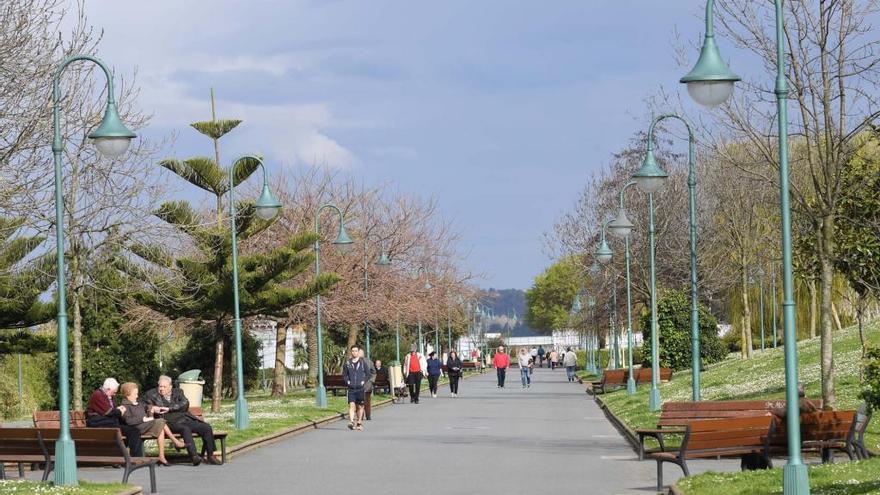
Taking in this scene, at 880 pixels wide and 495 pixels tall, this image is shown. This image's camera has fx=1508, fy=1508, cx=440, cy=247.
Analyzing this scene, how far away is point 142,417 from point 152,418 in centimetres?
125

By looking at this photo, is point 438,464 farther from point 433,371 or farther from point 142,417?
point 433,371

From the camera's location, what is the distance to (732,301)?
218ft

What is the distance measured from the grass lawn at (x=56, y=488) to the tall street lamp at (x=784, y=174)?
701cm

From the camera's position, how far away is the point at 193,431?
840 inches

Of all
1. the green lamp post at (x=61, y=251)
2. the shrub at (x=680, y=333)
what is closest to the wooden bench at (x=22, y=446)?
the green lamp post at (x=61, y=251)

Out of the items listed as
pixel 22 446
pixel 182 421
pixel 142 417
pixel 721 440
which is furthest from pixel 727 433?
pixel 22 446

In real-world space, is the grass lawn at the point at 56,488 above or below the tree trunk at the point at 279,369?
below

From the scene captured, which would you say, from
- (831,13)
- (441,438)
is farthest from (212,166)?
(831,13)

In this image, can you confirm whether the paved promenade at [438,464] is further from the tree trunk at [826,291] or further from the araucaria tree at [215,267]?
the araucaria tree at [215,267]

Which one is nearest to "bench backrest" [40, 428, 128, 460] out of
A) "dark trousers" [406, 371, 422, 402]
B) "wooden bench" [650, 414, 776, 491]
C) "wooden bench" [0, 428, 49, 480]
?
"wooden bench" [0, 428, 49, 480]

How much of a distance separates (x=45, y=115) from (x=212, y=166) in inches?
680

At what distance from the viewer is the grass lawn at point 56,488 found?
51.7ft

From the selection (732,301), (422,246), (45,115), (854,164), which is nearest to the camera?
(45,115)

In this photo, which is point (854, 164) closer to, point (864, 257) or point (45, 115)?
point (864, 257)
